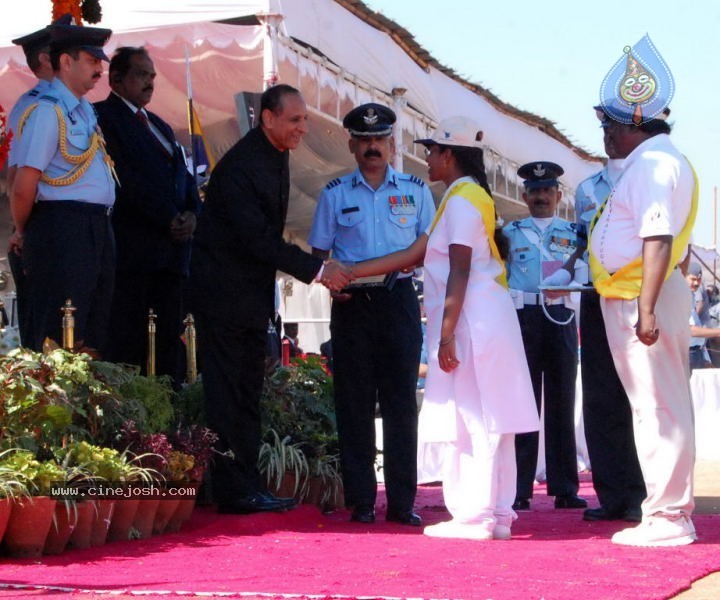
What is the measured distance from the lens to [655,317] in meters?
5.59

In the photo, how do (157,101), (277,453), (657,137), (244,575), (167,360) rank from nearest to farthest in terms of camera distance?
(244,575) < (657,137) < (277,453) < (167,360) < (157,101)

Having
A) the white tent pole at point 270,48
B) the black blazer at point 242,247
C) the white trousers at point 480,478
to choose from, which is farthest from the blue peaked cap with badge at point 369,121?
the white tent pole at point 270,48

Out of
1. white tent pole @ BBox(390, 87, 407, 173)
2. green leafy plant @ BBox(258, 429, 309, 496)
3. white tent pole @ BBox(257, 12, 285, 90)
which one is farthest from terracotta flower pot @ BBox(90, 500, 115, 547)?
white tent pole @ BBox(390, 87, 407, 173)

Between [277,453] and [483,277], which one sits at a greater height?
[483,277]

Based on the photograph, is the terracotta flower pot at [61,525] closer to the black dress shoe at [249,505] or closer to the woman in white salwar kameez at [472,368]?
the black dress shoe at [249,505]

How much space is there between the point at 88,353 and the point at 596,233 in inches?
89.9

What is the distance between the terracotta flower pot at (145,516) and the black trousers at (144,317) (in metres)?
1.64

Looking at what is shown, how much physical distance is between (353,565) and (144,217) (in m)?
2.78

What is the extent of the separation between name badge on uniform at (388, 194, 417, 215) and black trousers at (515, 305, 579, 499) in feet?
4.44

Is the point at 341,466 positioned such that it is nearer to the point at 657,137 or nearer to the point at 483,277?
the point at 483,277

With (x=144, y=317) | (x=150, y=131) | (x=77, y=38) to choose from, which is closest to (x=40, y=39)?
(x=77, y=38)

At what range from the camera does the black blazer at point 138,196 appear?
700 centimetres

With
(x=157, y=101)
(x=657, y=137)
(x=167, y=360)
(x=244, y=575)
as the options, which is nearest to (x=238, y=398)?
(x=167, y=360)

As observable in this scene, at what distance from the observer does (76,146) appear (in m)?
6.39
